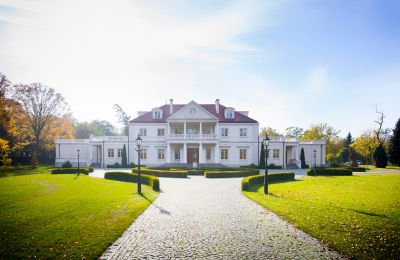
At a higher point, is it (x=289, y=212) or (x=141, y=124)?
(x=141, y=124)

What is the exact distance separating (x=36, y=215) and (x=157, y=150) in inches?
1221

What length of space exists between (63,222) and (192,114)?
30.9 meters

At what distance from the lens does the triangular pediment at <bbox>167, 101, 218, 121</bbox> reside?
125 feet

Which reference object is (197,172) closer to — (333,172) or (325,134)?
(333,172)

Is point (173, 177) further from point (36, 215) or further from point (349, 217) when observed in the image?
point (349, 217)

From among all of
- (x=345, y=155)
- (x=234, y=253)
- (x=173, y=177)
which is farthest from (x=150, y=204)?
(x=345, y=155)

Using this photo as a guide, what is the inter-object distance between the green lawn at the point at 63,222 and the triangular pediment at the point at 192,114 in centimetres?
2559

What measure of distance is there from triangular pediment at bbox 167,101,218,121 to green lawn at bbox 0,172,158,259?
25.6 metres

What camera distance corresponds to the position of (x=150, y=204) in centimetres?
1175

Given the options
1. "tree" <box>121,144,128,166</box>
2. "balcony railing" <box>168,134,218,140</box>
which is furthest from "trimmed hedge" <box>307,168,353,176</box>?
"tree" <box>121,144,128,166</box>

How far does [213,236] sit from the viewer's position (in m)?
7.39

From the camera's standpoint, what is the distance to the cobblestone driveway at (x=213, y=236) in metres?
6.06

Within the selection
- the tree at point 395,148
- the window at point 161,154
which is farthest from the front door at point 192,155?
the tree at point 395,148

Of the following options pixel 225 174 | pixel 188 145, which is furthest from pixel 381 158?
pixel 188 145
